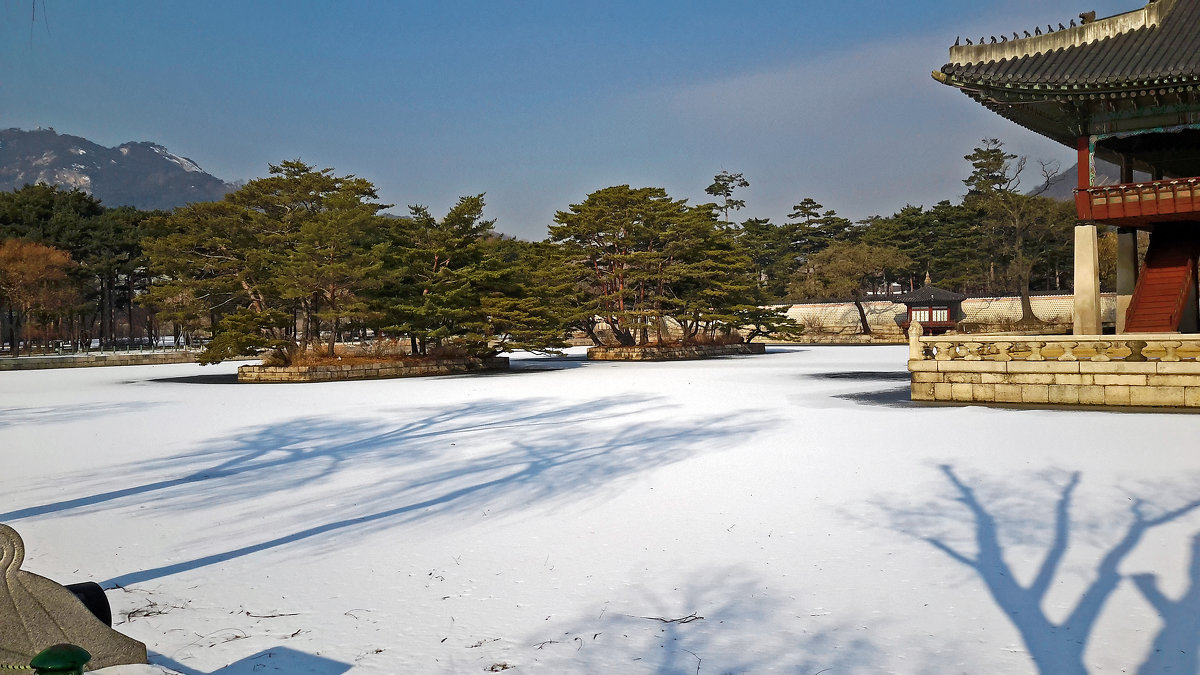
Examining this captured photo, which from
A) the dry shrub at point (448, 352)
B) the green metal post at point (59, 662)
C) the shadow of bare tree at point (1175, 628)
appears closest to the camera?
the green metal post at point (59, 662)

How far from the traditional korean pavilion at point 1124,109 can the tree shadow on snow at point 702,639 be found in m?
15.8

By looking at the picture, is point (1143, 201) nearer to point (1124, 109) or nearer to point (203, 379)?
point (1124, 109)

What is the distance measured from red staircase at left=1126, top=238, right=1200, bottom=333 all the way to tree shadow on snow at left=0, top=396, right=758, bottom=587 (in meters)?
10.3

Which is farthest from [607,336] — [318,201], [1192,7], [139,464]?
[139,464]

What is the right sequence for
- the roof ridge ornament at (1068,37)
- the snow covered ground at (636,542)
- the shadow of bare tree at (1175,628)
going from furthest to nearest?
the roof ridge ornament at (1068,37) < the snow covered ground at (636,542) < the shadow of bare tree at (1175,628)

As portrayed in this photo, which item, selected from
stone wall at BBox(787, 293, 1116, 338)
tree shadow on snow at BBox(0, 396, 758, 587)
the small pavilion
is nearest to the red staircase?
tree shadow on snow at BBox(0, 396, 758, 587)

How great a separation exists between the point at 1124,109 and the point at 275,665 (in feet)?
65.7

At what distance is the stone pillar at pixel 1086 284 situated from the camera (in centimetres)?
1681

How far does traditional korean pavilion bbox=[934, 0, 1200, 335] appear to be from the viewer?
16.1 m

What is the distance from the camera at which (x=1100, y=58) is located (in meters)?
17.1

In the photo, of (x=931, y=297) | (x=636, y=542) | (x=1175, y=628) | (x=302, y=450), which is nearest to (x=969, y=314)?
(x=931, y=297)

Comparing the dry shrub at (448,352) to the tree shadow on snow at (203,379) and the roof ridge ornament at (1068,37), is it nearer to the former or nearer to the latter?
the tree shadow on snow at (203,379)

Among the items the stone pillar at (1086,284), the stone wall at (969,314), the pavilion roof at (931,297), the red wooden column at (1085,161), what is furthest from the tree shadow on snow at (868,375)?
the pavilion roof at (931,297)

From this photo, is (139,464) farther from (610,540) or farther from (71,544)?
(610,540)
